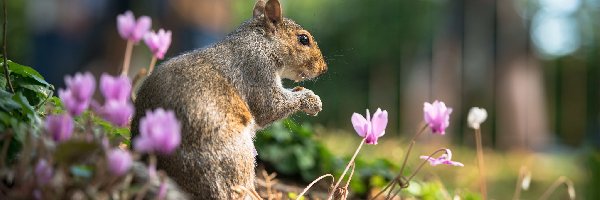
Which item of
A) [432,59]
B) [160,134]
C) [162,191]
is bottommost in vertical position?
[162,191]

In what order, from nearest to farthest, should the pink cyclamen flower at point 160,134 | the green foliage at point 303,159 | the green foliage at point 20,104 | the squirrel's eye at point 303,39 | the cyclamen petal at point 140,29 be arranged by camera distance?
the pink cyclamen flower at point 160,134 → the green foliage at point 20,104 → the squirrel's eye at point 303,39 → the cyclamen petal at point 140,29 → the green foliage at point 303,159

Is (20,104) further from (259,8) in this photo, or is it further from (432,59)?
(432,59)

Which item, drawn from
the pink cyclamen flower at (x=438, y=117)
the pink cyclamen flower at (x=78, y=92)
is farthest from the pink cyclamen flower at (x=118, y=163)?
the pink cyclamen flower at (x=438, y=117)

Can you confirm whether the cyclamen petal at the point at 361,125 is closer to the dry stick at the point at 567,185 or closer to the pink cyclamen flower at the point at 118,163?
the pink cyclamen flower at the point at 118,163

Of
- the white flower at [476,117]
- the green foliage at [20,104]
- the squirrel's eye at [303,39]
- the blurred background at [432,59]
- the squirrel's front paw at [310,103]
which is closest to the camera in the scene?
the green foliage at [20,104]

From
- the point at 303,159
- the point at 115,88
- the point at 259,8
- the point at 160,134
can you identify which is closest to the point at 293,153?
the point at 303,159

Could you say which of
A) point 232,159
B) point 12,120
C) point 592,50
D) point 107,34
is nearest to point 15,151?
point 12,120

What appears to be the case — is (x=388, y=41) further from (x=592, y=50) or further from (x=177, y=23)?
(x=177, y=23)
